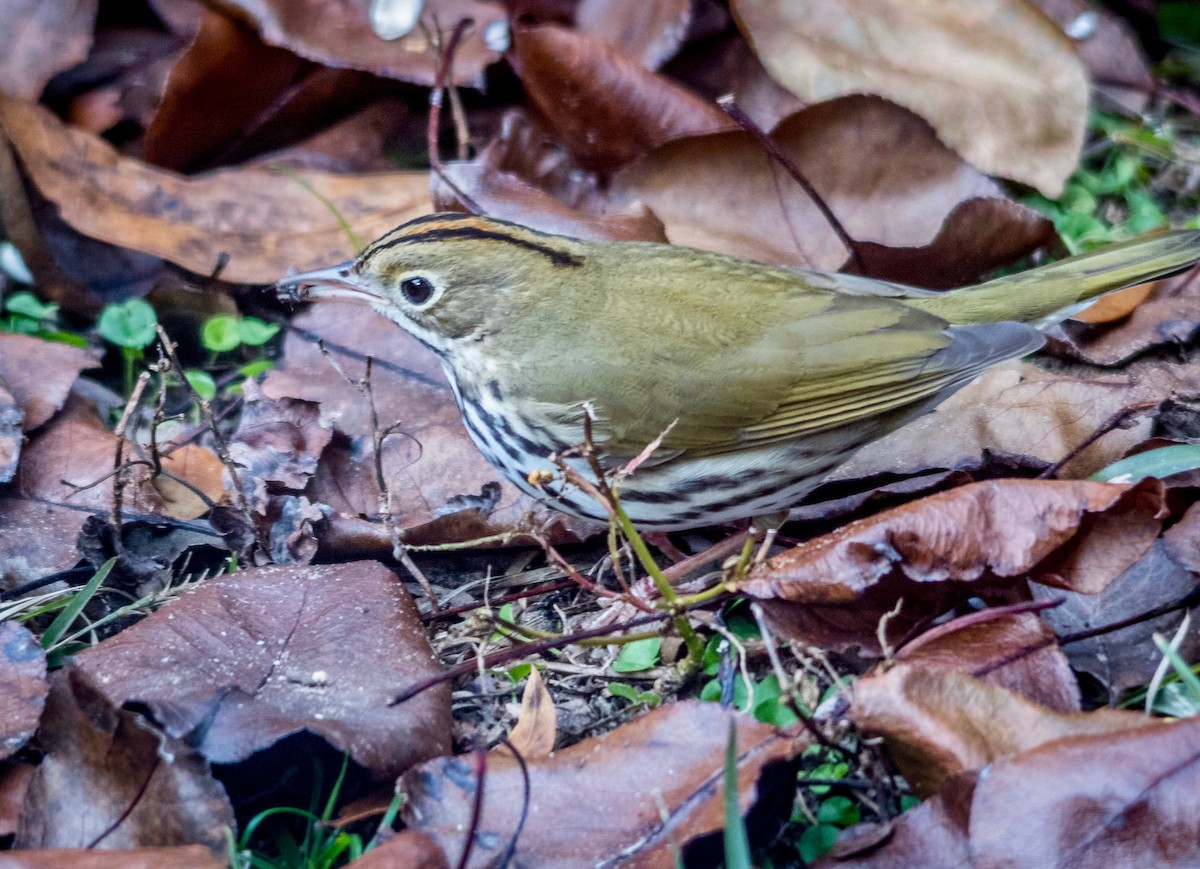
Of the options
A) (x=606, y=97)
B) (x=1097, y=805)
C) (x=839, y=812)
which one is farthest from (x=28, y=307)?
(x=1097, y=805)

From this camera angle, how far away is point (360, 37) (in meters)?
4.23

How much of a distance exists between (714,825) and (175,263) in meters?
2.63

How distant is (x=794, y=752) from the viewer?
6.55 ft

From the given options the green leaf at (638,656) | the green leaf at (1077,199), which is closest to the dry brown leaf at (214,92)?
the green leaf at (638,656)

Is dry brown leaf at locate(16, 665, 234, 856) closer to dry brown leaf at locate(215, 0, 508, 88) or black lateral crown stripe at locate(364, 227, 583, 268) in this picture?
black lateral crown stripe at locate(364, 227, 583, 268)

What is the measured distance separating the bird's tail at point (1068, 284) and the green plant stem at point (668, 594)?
1.14 metres

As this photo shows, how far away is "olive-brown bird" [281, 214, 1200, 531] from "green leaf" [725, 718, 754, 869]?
100 cm

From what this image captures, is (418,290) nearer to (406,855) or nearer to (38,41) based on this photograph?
(406,855)

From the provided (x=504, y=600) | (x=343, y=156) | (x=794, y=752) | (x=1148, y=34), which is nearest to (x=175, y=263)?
(x=343, y=156)

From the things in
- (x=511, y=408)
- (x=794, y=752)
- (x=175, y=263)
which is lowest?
(x=175, y=263)

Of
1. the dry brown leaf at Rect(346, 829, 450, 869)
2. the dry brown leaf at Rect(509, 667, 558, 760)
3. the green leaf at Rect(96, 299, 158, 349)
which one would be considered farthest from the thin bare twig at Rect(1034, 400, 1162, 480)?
the green leaf at Rect(96, 299, 158, 349)

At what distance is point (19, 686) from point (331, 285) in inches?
47.2

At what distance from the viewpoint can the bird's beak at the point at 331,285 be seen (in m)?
3.05

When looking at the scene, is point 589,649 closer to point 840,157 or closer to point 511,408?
point 511,408
